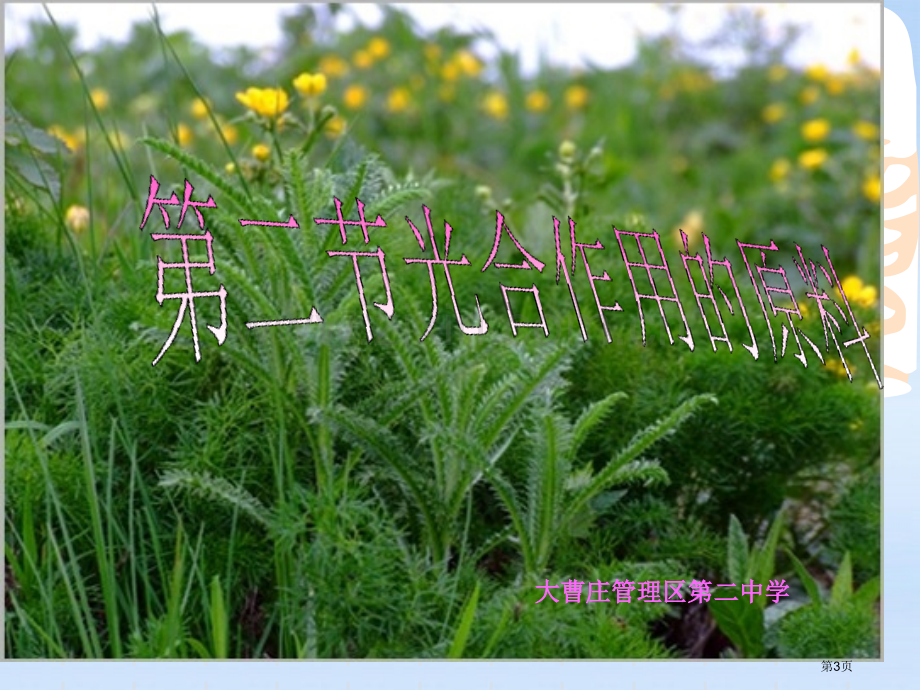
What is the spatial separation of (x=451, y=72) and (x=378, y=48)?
0.25m

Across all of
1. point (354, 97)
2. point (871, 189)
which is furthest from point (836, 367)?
point (354, 97)

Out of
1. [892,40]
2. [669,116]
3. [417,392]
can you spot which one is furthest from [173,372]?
[669,116]

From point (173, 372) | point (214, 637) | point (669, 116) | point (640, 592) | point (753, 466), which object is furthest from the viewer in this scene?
point (669, 116)

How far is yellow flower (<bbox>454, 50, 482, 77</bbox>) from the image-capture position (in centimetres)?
388

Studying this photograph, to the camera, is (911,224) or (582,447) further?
(582,447)

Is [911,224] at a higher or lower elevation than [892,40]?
lower

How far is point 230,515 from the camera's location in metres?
1.38

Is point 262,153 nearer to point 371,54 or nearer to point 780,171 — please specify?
→ point 780,171

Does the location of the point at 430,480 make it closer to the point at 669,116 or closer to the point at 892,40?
the point at 892,40

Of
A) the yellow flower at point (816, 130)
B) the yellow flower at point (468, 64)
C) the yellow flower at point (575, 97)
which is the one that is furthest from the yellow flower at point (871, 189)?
the yellow flower at point (468, 64)

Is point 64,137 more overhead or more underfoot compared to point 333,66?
more underfoot

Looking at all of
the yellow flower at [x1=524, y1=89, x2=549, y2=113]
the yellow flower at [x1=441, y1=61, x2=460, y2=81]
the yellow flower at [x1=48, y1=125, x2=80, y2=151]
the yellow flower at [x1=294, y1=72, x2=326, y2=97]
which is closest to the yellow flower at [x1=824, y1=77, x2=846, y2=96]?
the yellow flower at [x1=524, y1=89, x2=549, y2=113]

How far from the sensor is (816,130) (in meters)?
3.49

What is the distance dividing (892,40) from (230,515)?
0.84 metres
